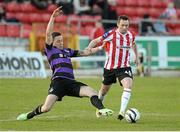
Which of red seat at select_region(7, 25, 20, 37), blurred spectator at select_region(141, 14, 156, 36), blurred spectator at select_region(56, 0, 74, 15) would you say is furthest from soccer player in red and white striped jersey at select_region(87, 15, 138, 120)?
blurred spectator at select_region(56, 0, 74, 15)

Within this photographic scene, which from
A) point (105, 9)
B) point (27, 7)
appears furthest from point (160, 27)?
point (27, 7)

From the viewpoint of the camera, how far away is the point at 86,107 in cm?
1841

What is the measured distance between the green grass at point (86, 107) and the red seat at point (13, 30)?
5451 millimetres

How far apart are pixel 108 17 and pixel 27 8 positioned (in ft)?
13.0

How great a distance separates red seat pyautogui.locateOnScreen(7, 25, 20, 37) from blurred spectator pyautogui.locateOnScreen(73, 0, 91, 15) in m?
4.73

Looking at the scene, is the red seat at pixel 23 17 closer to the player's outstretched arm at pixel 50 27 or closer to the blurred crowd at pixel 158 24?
the blurred crowd at pixel 158 24

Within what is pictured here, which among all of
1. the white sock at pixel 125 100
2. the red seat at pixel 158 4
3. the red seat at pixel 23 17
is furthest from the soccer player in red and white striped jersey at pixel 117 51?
→ the red seat at pixel 158 4

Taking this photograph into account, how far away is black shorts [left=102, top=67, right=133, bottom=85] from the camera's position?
15.8 m

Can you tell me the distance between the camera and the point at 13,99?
791 inches

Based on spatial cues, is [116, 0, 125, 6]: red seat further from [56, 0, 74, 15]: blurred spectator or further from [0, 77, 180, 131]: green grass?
[0, 77, 180, 131]: green grass

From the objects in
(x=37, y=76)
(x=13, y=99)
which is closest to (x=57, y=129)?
(x=13, y=99)

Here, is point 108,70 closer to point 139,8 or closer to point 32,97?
point 32,97

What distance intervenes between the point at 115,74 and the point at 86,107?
101 inches

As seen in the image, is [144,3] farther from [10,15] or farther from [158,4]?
[10,15]
